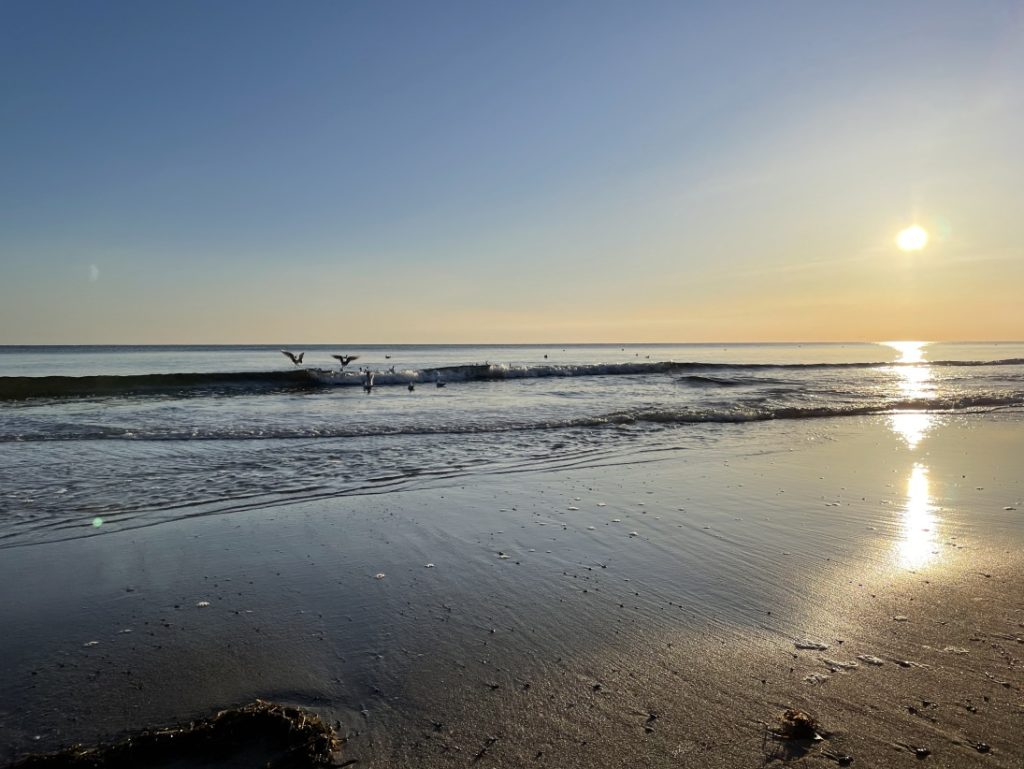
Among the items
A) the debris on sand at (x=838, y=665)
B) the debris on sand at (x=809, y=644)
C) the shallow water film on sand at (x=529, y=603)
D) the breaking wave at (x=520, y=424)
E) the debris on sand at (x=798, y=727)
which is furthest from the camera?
the breaking wave at (x=520, y=424)

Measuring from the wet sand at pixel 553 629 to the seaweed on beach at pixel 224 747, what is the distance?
142 millimetres

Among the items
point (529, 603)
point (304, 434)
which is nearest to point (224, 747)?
point (529, 603)

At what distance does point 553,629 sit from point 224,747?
201 centimetres

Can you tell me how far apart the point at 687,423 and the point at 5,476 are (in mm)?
13998

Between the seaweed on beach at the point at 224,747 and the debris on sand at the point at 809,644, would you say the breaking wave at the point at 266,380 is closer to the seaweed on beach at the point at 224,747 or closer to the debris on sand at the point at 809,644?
the seaweed on beach at the point at 224,747

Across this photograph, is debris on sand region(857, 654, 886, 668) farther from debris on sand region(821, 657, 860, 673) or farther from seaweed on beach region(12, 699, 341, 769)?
seaweed on beach region(12, 699, 341, 769)

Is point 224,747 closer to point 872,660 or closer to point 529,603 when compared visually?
point 529,603

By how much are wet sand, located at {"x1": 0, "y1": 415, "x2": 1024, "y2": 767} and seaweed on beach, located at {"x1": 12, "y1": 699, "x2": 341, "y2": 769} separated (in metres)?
0.14

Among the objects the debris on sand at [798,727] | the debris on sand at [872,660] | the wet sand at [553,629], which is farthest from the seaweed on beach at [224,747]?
the debris on sand at [872,660]

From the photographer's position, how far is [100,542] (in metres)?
6.09

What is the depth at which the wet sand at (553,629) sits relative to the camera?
2867mm

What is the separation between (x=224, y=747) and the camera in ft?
9.02

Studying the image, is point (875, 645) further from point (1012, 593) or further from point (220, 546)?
point (220, 546)

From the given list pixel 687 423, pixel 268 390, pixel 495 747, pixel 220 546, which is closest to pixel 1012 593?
pixel 495 747
